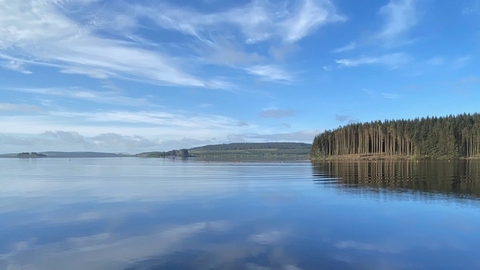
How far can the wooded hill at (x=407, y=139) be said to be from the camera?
124 meters

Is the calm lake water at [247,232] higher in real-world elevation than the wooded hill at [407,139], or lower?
lower

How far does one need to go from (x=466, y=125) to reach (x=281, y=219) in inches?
5074

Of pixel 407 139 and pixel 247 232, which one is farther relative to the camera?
pixel 407 139

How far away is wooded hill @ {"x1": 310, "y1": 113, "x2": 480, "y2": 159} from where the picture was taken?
406ft

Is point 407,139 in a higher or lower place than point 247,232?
higher

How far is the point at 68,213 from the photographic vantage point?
24.7 meters

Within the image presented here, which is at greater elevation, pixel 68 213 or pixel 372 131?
pixel 372 131

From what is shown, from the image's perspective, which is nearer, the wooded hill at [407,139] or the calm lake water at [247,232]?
the calm lake water at [247,232]

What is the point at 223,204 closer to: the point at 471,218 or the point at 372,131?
the point at 471,218

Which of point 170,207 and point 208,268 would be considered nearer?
point 208,268

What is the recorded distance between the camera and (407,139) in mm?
135500

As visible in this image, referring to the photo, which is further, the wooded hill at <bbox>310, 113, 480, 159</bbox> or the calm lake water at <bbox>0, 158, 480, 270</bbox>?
the wooded hill at <bbox>310, 113, 480, 159</bbox>

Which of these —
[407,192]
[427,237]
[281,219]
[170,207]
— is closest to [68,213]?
[170,207]

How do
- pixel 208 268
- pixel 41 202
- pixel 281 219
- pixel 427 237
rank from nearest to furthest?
pixel 208 268
pixel 427 237
pixel 281 219
pixel 41 202
